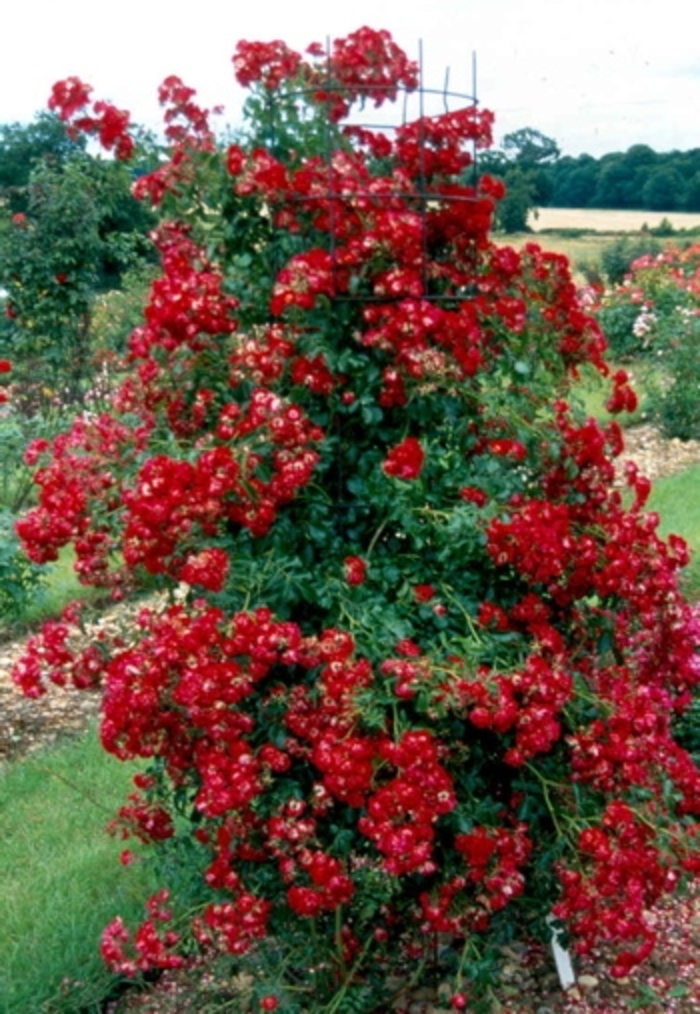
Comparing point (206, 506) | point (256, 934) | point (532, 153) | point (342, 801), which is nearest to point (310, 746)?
point (342, 801)

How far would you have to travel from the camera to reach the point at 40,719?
6047mm

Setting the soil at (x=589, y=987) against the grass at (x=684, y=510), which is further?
the grass at (x=684, y=510)

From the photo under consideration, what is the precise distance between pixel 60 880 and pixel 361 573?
1672mm

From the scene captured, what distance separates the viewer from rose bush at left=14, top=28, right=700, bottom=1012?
2936 millimetres

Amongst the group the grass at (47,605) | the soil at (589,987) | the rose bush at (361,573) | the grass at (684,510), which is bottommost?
the grass at (47,605)

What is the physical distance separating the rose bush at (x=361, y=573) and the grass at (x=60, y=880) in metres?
0.19

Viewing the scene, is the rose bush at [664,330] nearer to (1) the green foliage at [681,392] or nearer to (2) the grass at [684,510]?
(1) the green foliage at [681,392]

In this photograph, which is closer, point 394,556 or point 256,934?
point 256,934

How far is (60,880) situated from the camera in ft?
13.4

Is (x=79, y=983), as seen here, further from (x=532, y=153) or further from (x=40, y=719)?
(x=532, y=153)

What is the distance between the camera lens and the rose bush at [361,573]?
2936 millimetres

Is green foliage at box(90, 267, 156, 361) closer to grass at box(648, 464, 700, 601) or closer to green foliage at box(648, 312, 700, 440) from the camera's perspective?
green foliage at box(648, 312, 700, 440)

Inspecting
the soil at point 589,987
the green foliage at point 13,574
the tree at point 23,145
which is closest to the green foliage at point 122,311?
the green foliage at point 13,574

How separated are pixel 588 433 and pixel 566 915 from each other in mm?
1159
